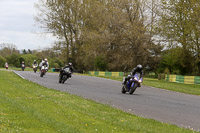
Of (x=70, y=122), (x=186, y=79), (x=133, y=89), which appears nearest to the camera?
(x=70, y=122)

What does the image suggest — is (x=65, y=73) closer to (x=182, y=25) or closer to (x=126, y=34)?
(x=182, y=25)

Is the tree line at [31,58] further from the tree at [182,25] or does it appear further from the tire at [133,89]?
the tire at [133,89]

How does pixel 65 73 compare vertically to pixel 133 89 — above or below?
above

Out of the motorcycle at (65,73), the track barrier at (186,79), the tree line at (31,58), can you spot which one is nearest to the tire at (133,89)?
the motorcycle at (65,73)

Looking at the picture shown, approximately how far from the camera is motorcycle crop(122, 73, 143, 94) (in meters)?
19.0

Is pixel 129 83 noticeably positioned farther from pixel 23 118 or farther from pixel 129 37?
pixel 129 37

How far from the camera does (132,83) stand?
1952cm

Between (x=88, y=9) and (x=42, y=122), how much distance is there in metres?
54.2

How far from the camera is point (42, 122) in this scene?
8.47 metres

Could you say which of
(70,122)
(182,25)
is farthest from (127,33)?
(70,122)

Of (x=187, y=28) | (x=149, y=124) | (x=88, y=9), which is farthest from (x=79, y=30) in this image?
(x=149, y=124)

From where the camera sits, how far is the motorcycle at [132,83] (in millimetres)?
18984

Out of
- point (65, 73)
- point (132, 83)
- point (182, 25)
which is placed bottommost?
point (132, 83)

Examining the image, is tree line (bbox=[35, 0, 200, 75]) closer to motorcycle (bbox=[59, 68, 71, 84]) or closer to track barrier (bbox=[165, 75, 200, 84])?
track barrier (bbox=[165, 75, 200, 84])
